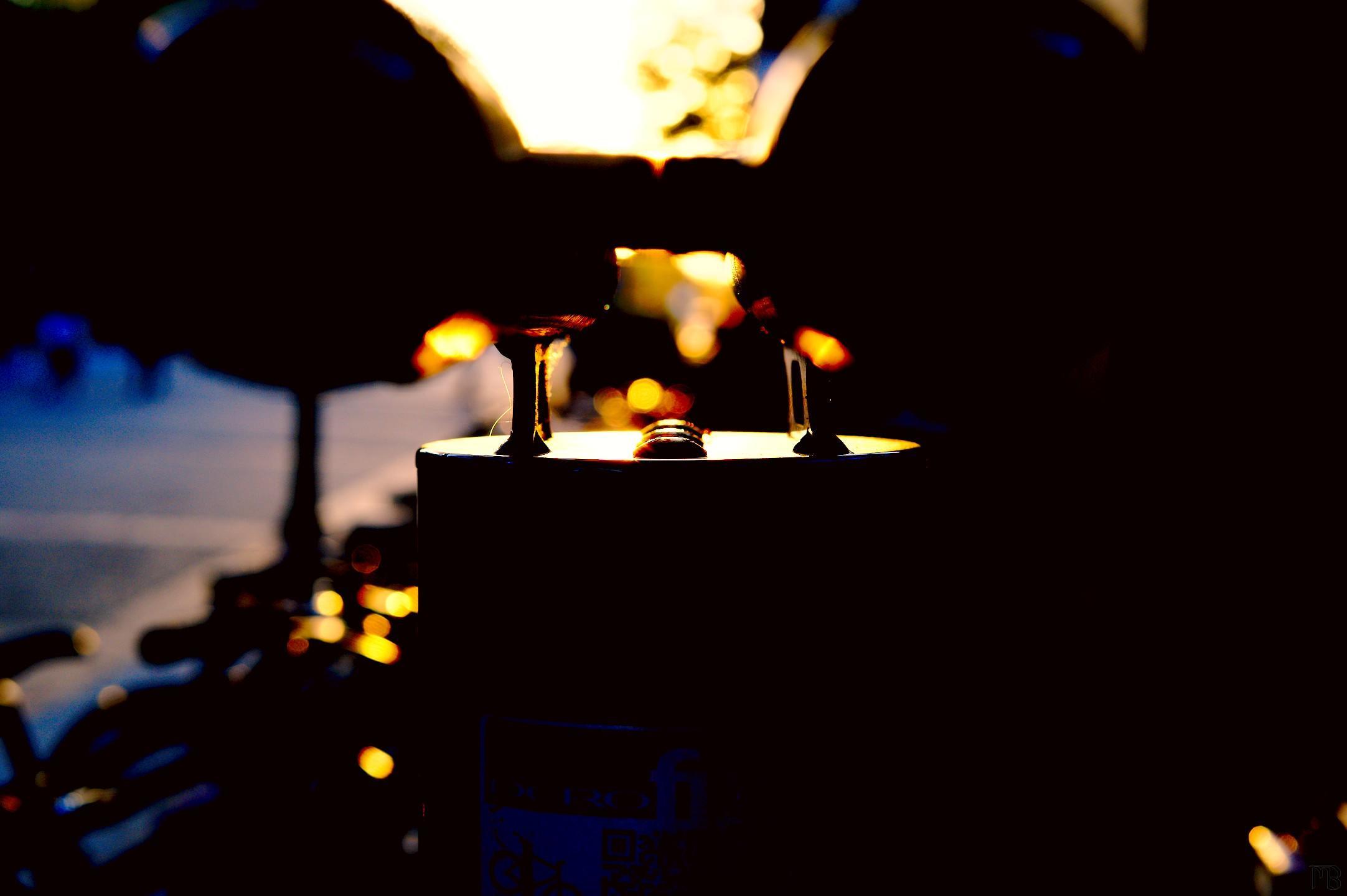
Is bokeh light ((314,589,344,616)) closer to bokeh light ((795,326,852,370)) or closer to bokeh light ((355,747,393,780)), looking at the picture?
bokeh light ((355,747,393,780))

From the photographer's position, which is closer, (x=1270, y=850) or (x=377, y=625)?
(x=1270, y=850)

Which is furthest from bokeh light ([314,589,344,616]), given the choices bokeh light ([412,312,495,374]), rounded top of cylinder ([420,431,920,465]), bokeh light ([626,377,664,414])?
bokeh light ([412,312,495,374])

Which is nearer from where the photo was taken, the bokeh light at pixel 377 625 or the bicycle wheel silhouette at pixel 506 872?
the bicycle wheel silhouette at pixel 506 872

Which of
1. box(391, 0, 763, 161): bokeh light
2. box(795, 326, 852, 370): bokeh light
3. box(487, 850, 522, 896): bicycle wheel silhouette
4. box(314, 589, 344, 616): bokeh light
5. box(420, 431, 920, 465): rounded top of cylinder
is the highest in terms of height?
box(391, 0, 763, 161): bokeh light

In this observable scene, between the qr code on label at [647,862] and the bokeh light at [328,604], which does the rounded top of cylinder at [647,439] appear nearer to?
the qr code on label at [647,862]

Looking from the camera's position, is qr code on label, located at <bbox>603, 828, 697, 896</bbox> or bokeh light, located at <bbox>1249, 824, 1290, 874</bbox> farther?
bokeh light, located at <bbox>1249, 824, 1290, 874</bbox>

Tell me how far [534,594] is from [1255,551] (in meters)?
0.53

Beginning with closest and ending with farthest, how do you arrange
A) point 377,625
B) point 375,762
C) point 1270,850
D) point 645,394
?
1. point 1270,850
2. point 375,762
3. point 377,625
4. point 645,394

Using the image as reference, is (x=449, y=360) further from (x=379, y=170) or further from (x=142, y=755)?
(x=142, y=755)

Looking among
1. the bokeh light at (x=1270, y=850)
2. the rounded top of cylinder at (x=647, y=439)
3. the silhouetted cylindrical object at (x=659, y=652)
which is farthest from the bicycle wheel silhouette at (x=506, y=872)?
the bokeh light at (x=1270, y=850)

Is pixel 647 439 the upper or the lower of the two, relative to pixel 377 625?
upper

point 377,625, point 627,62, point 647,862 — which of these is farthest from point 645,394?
point 647,862

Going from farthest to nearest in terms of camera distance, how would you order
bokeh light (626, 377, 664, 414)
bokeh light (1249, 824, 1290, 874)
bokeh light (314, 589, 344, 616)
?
bokeh light (626, 377, 664, 414), bokeh light (314, 589, 344, 616), bokeh light (1249, 824, 1290, 874)

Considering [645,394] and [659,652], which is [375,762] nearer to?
[645,394]
